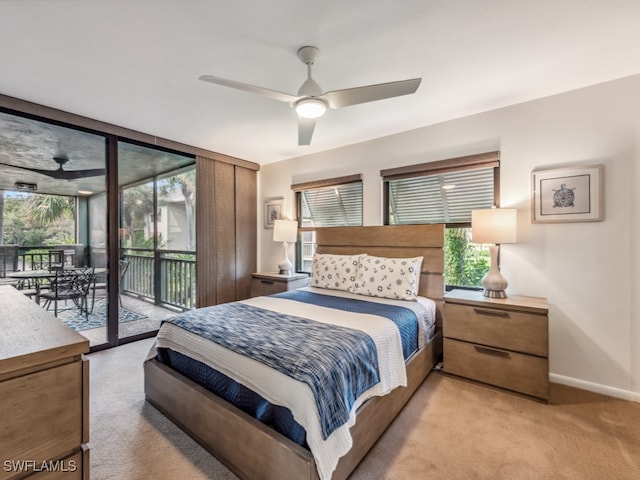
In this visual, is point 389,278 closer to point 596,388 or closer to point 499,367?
point 499,367

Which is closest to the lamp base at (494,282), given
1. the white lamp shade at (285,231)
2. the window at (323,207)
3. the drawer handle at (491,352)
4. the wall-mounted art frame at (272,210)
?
the drawer handle at (491,352)

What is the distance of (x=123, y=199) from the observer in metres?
3.51

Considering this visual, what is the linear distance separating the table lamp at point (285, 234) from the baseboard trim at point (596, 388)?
3.07m

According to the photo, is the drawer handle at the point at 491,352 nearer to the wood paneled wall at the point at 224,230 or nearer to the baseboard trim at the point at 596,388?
the baseboard trim at the point at 596,388

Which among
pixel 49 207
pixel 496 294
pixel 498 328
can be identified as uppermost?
pixel 49 207

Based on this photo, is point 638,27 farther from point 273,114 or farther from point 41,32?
point 41,32

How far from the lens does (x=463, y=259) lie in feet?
10.3

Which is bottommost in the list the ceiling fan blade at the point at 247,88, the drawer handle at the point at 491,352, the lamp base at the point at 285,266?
the drawer handle at the point at 491,352

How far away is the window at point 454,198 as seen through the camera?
2.99 m

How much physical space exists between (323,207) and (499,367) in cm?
273

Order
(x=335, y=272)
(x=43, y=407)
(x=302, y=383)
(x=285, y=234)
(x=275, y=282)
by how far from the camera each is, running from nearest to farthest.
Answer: (x=43, y=407), (x=302, y=383), (x=335, y=272), (x=275, y=282), (x=285, y=234)

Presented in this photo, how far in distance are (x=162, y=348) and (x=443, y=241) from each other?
8.52ft

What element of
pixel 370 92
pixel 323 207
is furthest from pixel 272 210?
pixel 370 92

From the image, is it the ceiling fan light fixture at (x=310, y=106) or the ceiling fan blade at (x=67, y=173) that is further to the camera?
the ceiling fan blade at (x=67, y=173)
